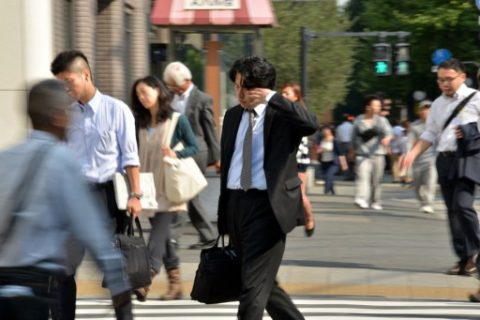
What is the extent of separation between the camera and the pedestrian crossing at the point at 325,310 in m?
8.77

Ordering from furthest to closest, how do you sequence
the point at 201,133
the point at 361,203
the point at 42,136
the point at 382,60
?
the point at 382,60
the point at 361,203
the point at 201,133
the point at 42,136

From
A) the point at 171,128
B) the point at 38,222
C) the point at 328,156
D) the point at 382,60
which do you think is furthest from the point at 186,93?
the point at 382,60

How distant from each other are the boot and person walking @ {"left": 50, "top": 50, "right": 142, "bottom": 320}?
1.86 meters

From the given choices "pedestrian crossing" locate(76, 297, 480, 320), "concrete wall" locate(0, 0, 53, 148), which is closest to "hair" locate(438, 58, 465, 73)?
"pedestrian crossing" locate(76, 297, 480, 320)

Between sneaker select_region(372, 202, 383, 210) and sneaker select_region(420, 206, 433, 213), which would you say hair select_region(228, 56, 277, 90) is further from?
sneaker select_region(372, 202, 383, 210)

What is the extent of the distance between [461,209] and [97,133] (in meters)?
4.05

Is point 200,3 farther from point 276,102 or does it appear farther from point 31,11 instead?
point 276,102

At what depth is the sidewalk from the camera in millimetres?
9922

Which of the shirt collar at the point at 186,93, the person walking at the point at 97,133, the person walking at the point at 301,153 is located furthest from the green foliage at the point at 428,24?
the person walking at the point at 97,133

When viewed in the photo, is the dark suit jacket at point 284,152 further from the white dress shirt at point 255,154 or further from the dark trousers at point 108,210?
the dark trousers at point 108,210

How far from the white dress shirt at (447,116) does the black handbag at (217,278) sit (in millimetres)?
4006

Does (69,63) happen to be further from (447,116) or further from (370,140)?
(370,140)

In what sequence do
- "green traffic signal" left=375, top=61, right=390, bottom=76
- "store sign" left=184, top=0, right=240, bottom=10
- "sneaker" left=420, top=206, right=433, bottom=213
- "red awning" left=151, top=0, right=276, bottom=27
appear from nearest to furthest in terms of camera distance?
"red awning" left=151, top=0, right=276, bottom=27, "store sign" left=184, top=0, right=240, bottom=10, "sneaker" left=420, top=206, right=433, bottom=213, "green traffic signal" left=375, top=61, right=390, bottom=76

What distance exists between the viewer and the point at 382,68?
98.9 ft
